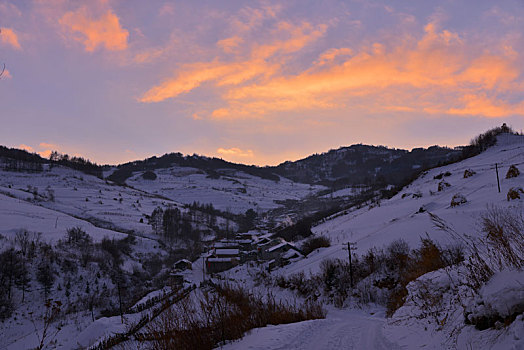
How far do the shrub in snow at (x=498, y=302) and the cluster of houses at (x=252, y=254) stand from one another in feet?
134

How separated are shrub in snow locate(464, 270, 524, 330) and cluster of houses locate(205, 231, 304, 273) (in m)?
40.9

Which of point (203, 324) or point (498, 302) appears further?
point (203, 324)

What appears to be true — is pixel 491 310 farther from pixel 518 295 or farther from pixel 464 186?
pixel 464 186

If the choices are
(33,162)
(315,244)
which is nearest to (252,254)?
(315,244)

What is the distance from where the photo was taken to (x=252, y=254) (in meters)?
65.8

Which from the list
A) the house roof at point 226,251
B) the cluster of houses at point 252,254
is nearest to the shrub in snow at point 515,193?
the cluster of houses at point 252,254

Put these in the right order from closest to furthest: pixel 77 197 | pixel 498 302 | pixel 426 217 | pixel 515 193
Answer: pixel 498 302
pixel 515 193
pixel 426 217
pixel 77 197

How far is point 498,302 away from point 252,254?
63667mm

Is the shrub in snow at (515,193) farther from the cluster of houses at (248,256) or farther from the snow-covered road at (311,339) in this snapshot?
the snow-covered road at (311,339)

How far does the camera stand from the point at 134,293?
144 feet

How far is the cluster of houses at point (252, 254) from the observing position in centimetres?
4606

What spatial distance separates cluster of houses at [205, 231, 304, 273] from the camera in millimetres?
46062

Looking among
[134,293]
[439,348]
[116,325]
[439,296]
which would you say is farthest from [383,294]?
[134,293]

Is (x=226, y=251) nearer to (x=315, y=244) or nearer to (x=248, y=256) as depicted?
(x=248, y=256)
